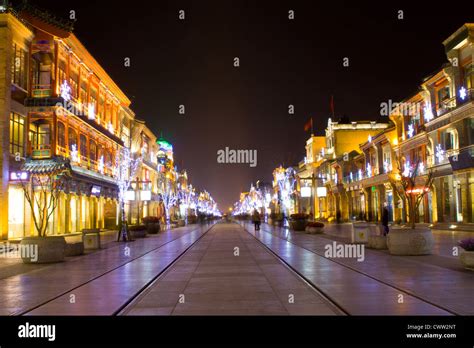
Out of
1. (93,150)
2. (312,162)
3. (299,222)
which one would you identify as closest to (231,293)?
(299,222)

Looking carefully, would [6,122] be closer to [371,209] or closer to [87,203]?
[87,203]

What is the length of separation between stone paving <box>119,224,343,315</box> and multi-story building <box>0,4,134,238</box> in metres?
14.3

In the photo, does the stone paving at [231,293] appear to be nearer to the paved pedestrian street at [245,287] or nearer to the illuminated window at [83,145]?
the paved pedestrian street at [245,287]

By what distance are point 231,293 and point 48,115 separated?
3024 cm

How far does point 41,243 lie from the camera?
62.2 feet

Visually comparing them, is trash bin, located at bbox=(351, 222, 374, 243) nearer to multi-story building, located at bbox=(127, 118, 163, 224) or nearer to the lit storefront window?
the lit storefront window

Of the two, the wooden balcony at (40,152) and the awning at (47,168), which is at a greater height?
the wooden balcony at (40,152)

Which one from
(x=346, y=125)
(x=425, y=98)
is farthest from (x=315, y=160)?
(x=425, y=98)

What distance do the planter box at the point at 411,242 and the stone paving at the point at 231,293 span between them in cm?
504

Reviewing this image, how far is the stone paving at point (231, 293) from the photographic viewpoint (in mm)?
9453

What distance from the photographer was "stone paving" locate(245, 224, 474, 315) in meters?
9.42

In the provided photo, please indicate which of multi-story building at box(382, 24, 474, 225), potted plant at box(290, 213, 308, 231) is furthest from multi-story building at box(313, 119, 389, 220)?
potted plant at box(290, 213, 308, 231)

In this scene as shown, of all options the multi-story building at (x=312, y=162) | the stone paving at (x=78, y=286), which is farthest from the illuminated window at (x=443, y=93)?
the multi-story building at (x=312, y=162)
